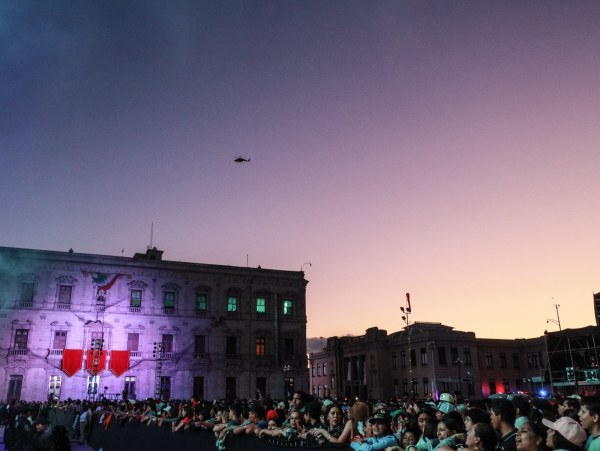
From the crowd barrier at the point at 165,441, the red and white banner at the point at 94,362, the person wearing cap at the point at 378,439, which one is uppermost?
the red and white banner at the point at 94,362

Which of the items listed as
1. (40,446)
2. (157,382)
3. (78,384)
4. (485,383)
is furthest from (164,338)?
(40,446)

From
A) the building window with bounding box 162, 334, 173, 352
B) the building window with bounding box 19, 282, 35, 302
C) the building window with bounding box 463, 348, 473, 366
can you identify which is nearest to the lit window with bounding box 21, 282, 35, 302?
the building window with bounding box 19, 282, 35, 302

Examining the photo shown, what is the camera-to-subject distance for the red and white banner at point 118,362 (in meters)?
42.9

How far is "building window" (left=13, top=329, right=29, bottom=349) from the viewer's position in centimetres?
4119

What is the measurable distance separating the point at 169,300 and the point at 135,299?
2985 millimetres

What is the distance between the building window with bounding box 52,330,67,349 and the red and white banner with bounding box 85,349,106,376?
2028 mm

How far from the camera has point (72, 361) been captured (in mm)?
41656

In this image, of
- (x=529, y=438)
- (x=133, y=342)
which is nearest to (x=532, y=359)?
(x=133, y=342)

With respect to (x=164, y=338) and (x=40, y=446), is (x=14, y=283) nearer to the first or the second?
(x=164, y=338)

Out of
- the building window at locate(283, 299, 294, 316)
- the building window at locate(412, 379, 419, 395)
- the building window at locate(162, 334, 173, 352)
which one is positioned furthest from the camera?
the building window at locate(412, 379, 419, 395)

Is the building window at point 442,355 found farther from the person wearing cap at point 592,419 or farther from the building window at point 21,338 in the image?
the person wearing cap at point 592,419

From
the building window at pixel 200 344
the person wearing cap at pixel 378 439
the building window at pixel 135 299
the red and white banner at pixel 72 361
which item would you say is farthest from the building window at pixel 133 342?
the person wearing cap at pixel 378 439

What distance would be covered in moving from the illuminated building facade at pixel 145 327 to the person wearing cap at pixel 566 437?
4026cm

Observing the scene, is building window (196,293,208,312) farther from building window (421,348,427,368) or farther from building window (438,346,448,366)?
building window (438,346,448,366)
